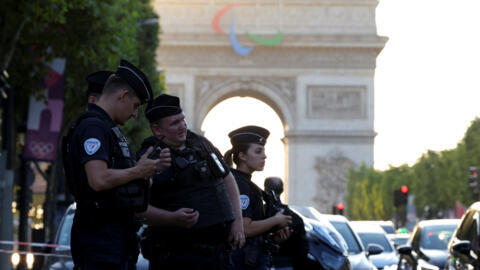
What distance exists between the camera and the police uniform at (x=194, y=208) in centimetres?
653

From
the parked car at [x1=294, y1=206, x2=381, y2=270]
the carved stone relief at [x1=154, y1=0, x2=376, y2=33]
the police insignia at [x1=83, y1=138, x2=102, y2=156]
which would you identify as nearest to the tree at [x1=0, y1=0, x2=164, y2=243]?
the parked car at [x1=294, y1=206, x2=381, y2=270]

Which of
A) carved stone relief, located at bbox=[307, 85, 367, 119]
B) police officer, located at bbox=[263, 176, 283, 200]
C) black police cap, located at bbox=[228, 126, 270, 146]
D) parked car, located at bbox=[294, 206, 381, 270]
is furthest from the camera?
carved stone relief, located at bbox=[307, 85, 367, 119]

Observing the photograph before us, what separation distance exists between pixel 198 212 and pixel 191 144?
45cm

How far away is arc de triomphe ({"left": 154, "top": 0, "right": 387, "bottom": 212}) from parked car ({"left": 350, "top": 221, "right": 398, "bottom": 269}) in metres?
36.9

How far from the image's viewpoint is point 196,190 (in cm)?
653

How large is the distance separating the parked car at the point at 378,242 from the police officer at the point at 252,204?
9.07 meters

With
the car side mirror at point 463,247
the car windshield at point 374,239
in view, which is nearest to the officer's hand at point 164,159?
the car side mirror at point 463,247

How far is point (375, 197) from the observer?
7662 centimetres

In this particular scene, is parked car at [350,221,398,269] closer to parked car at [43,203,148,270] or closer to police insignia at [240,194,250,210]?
parked car at [43,203,148,270]

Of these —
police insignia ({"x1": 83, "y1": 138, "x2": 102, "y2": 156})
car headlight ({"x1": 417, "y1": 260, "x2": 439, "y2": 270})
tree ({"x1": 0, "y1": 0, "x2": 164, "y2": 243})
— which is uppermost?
tree ({"x1": 0, "y1": 0, "x2": 164, "y2": 243})

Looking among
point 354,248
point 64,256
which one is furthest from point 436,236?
point 64,256

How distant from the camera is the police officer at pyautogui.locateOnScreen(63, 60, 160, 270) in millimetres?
5793

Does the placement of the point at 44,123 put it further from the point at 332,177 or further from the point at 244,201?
the point at 332,177

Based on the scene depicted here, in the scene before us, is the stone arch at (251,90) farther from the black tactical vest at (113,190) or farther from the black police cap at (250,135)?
the black tactical vest at (113,190)
